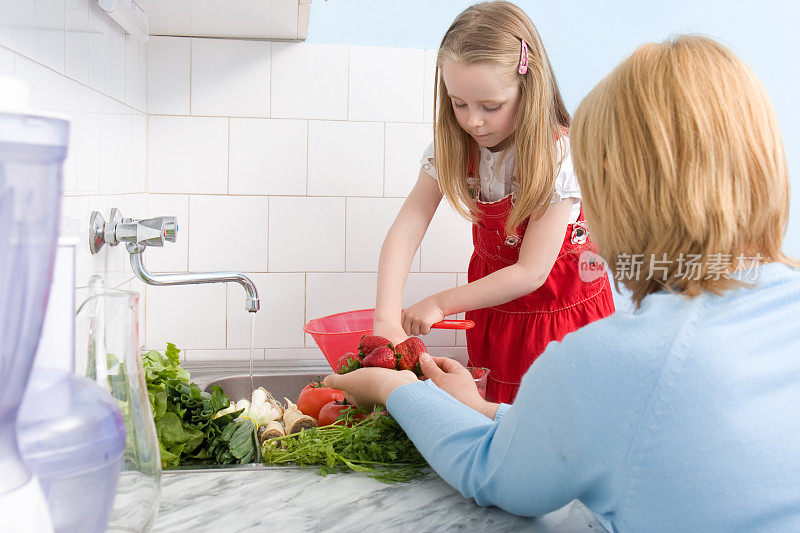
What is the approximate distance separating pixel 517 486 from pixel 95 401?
14.1 inches

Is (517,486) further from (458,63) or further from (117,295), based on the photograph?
(458,63)

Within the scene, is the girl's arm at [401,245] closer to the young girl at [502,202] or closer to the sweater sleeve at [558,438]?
the young girl at [502,202]

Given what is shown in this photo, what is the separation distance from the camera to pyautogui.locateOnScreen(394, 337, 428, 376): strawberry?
897 millimetres

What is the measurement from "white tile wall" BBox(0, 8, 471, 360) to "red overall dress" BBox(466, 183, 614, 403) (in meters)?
0.34

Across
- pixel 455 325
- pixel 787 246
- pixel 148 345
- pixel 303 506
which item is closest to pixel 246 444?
pixel 303 506

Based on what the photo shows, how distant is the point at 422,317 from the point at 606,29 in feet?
3.37

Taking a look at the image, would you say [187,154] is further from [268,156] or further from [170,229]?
[170,229]

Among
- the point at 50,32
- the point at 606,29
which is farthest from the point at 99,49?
the point at 606,29

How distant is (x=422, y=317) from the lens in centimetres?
128

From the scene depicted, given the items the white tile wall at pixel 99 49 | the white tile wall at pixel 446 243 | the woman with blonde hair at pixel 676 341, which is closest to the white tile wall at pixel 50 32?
the white tile wall at pixel 99 49

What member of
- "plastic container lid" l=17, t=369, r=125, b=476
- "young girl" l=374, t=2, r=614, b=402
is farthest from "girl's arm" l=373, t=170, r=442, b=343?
"plastic container lid" l=17, t=369, r=125, b=476

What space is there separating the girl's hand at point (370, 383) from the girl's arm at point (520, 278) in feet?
1.36

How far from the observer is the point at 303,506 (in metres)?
0.65

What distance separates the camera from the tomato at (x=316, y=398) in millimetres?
1003
